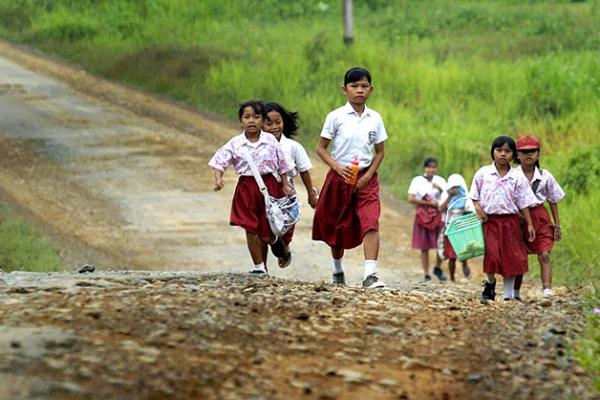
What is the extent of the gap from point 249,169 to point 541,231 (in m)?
2.63

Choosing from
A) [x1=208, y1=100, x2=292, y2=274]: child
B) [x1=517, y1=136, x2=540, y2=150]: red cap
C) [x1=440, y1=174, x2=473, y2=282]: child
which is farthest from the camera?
[x1=440, y1=174, x2=473, y2=282]: child

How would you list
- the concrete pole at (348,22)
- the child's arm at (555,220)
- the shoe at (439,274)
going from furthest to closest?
the concrete pole at (348,22)
the shoe at (439,274)
the child's arm at (555,220)

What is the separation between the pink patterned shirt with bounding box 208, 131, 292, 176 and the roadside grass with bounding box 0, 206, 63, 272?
180 inches

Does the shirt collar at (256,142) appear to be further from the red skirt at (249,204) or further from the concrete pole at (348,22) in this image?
the concrete pole at (348,22)

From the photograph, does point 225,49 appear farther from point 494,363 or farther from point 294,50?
point 494,363

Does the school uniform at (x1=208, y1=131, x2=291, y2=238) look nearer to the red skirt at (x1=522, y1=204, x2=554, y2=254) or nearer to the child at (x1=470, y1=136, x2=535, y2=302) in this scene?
the child at (x1=470, y1=136, x2=535, y2=302)

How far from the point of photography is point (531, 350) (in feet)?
24.4

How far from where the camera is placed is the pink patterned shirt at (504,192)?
11125 millimetres

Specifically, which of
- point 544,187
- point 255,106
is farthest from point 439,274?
point 255,106

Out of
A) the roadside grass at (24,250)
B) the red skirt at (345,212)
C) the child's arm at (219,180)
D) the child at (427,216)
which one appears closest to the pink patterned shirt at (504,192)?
the red skirt at (345,212)

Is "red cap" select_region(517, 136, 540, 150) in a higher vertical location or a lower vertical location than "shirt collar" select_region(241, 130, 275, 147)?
lower

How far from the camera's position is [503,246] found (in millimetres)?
11242

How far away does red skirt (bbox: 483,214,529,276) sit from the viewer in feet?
36.8

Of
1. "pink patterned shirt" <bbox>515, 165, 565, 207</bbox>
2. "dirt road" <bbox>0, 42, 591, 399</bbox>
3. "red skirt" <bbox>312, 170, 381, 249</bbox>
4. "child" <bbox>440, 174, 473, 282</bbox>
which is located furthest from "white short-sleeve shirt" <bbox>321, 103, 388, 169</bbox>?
"child" <bbox>440, 174, 473, 282</bbox>
